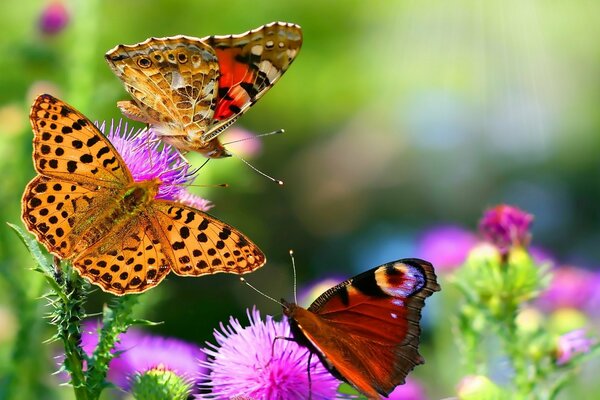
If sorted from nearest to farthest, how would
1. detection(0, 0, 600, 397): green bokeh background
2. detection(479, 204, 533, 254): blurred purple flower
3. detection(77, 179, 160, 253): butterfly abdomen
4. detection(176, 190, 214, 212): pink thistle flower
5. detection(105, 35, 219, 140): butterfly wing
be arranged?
detection(77, 179, 160, 253): butterfly abdomen → detection(176, 190, 214, 212): pink thistle flower → detection(105, 35, 219, 140): butterfly wing → detection(479, 204, 533, 254): blurred purple flower → detection(0, 0, 600, 397): green bokeh background

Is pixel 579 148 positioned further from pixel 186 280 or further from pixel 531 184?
pixel 186 280

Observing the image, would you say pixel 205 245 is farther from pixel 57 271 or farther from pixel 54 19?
pixel 54 19

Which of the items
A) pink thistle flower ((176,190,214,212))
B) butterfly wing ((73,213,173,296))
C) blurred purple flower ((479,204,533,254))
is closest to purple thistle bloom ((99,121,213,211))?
pink thistle flower ((176,190,214,212))

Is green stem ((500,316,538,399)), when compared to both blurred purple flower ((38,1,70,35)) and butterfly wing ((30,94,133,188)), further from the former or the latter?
blurred purple flower ((38,1,70,35))

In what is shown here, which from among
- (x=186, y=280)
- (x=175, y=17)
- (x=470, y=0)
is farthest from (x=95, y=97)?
(x=470, y=0)

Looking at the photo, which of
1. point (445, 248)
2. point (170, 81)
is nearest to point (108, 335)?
point (170, 81)
